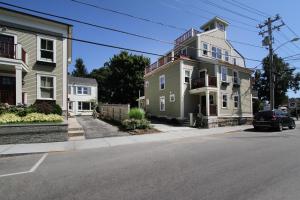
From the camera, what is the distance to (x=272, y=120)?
1766 cm

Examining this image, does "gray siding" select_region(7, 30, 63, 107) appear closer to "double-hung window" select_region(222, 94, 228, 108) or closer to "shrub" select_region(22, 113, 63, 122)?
"shrub" select_region(22, 113, 63, 122)

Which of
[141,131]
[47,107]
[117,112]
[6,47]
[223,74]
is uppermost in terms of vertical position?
[6,47]

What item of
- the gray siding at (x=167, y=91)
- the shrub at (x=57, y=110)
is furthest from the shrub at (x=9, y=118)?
the gray siding at (x=167, y=91)

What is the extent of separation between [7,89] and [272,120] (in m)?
19.6

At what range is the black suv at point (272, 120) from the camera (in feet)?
58.0

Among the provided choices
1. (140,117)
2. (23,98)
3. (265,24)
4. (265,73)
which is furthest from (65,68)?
(265,73)

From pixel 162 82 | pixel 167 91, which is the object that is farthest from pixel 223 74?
pixel 162 82

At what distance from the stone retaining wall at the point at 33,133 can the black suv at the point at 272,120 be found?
14644 millimetres

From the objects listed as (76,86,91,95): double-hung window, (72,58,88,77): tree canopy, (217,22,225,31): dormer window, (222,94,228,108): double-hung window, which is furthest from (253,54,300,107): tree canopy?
(72,58,88,77): tree canopy

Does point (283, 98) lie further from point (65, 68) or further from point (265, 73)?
point (65, 68)

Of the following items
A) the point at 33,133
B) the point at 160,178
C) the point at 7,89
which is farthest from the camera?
the point at 7,89

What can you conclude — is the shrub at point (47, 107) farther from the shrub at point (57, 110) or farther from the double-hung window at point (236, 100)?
the double-hung window at point (236, 100)

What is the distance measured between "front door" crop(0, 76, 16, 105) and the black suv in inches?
737

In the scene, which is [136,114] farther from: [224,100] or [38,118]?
[224,100]
